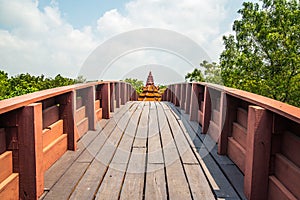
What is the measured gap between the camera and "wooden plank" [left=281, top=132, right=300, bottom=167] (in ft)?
4.84

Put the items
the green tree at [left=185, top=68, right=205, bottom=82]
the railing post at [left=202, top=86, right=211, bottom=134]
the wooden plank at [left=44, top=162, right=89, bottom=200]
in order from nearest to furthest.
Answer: the wooden plank at [left=44, top=162, right=89, bottom=200]
the railing post at [left=202, top=86, right=211, bottom=134]
the green tree at [left=185, top=68, right=205, bottom=82]

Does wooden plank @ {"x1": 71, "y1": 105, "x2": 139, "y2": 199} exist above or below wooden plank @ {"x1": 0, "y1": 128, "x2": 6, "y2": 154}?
below

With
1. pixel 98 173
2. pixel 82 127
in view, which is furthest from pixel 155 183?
pixel 82 127

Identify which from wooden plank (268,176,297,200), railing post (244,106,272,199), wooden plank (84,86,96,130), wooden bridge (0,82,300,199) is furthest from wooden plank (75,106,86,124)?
wooden plank (268,176,297,200)

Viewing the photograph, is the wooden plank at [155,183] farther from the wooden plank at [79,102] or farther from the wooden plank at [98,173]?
the wooden plank at [79,102]

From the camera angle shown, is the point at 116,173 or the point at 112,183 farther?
the point at 116,173

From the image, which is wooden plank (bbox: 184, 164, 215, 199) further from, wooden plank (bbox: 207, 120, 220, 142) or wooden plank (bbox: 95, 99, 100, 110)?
wooden plank (bbox: 95, 99, 100, 110)

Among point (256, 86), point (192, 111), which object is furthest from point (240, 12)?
point (192, 111)

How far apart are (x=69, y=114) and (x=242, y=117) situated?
1639 mm

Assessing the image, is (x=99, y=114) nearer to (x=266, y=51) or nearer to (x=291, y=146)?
(x=291, y=146)

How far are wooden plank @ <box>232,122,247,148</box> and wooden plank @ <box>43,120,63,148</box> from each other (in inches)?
63.1

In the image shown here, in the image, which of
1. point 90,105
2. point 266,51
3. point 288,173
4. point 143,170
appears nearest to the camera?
point 288,173

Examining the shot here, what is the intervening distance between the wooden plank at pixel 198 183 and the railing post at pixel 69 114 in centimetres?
119

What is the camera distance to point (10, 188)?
161cm
